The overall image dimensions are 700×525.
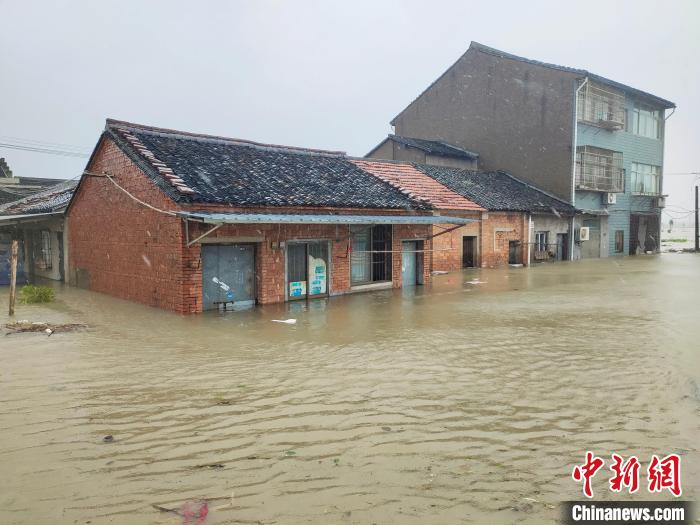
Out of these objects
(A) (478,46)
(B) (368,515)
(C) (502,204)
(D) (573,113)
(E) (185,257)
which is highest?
(A) (478,46)

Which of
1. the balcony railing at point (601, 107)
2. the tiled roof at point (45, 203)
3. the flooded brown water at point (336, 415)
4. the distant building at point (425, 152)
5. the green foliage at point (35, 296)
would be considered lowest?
the flooded brown water at point (336, 415)

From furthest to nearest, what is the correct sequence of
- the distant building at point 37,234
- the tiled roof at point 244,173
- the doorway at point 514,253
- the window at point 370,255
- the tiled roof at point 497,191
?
the doorway at point 514,253 → the tiled roof at point 497,191 → the distant building at point 37,234 → the window at point 370,255 → the tiled roof at point 244,173

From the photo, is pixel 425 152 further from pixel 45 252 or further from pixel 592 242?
pixel 45 252

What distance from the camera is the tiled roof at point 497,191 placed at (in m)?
25.6

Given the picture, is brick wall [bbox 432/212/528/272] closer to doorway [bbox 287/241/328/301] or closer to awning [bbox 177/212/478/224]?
awning [bbox 177/212/478/224]

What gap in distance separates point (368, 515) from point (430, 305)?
10.3m

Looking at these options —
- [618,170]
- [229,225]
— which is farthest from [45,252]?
[618,170]

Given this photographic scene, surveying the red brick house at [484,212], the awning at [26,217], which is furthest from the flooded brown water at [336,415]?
the red brick house at [484,212]

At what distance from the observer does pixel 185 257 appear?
12156 mm

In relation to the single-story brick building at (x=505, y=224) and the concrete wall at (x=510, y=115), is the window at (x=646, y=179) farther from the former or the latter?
the concrete wall at (x=510, y=115)

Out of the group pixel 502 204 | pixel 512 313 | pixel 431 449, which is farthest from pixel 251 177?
pixel 502 204

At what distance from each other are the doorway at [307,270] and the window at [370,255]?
1208mm

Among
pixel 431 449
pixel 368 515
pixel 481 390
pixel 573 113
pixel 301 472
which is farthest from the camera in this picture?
pixel 573 113

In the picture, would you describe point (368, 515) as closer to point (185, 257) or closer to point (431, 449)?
point (431, 449)
